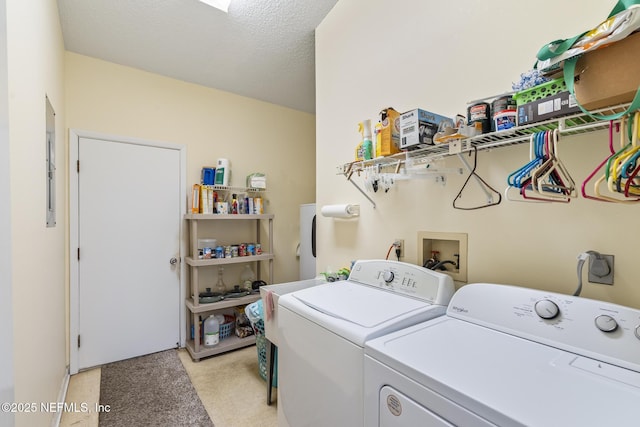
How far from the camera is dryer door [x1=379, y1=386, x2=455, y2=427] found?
716 millimetres

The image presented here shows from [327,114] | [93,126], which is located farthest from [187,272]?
[327,114]

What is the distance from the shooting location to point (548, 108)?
0.88 m

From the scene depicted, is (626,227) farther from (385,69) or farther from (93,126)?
(93,126)

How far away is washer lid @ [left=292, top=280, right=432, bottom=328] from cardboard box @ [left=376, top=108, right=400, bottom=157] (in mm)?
691

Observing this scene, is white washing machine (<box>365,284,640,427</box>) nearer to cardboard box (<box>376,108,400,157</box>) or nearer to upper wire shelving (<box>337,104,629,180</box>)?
upper wire shelving (<box>337,104,629,180</box>)

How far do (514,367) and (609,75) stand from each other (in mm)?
785

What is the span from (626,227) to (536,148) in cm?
38

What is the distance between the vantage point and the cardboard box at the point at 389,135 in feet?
4.67

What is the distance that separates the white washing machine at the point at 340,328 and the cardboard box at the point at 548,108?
2.25ft

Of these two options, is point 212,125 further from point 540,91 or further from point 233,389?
point 540,91

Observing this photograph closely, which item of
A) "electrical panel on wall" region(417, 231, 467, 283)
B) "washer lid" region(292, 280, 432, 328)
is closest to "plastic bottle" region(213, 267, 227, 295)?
"washer lid" region(292, 280, 432, 328)

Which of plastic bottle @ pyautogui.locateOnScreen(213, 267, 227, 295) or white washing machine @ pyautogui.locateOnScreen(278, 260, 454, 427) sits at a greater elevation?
white washing machine @ pyautogui.locateOnScreen(278, 260, 454, 427)

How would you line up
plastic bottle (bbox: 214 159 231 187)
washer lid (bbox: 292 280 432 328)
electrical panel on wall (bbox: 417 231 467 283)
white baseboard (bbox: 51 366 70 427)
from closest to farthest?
washer lid (bbox: 292 280 432 328) < electrical panel on wall (bbox: 417 231 467 283) < white baseboard (bbox: 51 366 70 427) < plastic bottle (bbox: 214 159 231 187)

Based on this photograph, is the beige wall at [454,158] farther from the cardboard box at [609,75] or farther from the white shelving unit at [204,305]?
the white shelving unit at [204,305]
